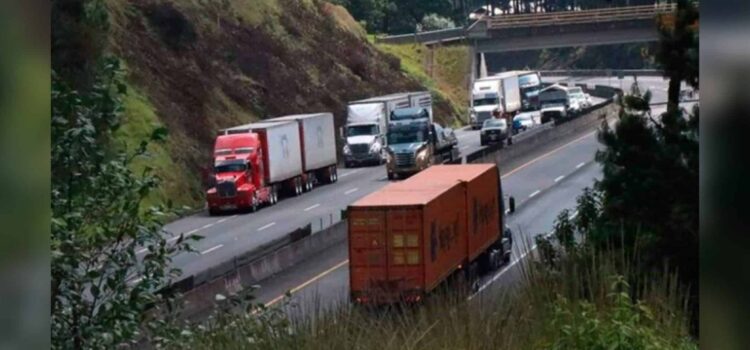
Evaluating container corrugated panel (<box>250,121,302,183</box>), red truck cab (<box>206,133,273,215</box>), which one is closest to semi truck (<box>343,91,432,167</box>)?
container corrugated panel (<box>250,121,302,183</box>)

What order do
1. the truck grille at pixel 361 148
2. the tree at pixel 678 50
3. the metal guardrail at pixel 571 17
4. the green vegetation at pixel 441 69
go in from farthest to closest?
the green vegetation at pixel 441 69, the truck grille at pixel 361 148, the metal guardrail at pixel 571 17, the tree at pixel 678 50

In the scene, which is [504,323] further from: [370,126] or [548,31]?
[548,31]

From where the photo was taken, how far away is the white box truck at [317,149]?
2775 cm

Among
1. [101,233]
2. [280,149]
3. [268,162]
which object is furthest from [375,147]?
[101,233]

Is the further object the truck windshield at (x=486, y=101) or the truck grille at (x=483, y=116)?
the truck windshield at (x=486, y=101)

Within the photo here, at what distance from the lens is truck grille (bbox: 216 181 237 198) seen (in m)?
23.9

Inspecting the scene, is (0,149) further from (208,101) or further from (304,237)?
(208,101)

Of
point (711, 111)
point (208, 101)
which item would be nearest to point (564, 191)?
point (208, 101)

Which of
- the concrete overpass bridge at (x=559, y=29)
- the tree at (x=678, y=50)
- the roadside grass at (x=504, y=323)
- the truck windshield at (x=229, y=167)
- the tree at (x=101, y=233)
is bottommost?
the truck windshield at (x=229, y=167)

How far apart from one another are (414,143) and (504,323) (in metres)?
→ 20.8

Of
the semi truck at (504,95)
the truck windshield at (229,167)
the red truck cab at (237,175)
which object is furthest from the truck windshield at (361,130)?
the semi truck at (504,95)

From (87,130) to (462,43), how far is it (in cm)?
3124

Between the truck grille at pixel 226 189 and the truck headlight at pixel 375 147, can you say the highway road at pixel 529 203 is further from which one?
the truck grille at pixel 226 189

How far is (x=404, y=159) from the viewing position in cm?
2552
